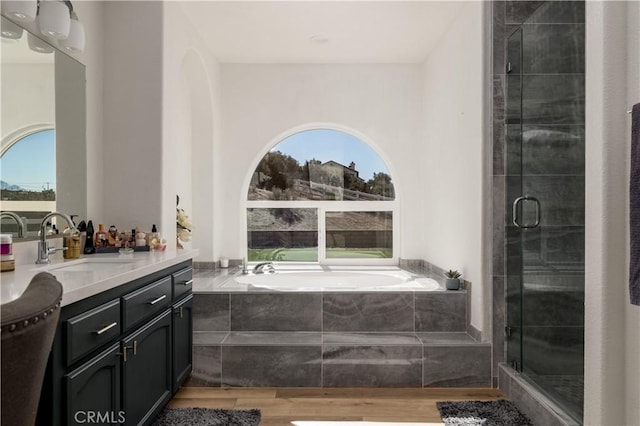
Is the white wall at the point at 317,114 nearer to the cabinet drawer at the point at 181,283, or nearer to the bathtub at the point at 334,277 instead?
the bathtub at the point at 334,277

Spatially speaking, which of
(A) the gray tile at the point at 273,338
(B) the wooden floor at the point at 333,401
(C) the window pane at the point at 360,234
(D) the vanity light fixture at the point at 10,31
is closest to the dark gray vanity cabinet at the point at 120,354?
(B) the wooden floor at the point at 333,401

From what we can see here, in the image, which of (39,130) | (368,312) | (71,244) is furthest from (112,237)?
(368,312)

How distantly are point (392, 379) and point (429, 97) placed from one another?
8.97 feet

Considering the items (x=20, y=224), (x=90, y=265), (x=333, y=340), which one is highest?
(x=20, y=224)

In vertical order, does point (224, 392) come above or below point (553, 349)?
below

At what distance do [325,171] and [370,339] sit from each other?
2.24 metres

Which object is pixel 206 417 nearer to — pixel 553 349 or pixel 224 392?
pixel 224 392

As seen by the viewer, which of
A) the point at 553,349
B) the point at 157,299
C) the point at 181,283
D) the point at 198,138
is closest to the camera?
the point at 157,299

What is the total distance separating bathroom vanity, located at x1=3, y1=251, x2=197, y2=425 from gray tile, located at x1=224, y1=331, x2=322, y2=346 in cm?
38

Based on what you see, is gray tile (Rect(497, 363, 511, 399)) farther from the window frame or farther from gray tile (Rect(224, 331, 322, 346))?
the window frame

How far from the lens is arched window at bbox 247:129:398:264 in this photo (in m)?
4.93

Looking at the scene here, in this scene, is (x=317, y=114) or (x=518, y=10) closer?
(x=518, y=10)

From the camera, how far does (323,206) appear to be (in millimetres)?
4926

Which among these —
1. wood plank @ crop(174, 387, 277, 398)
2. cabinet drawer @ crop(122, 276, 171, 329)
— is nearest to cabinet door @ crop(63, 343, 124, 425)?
cabinet drawer @ crop(122, 276, 171, 329)
